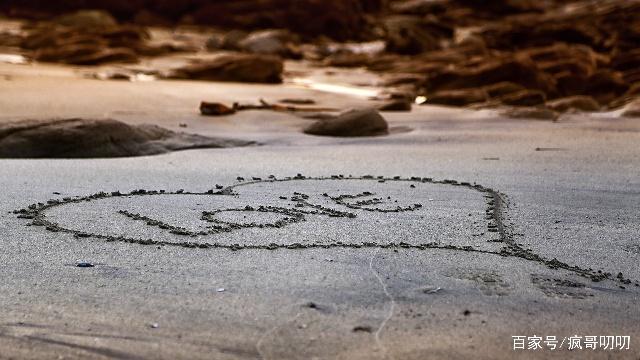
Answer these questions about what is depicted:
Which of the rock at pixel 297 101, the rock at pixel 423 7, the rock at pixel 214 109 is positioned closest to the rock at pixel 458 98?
the rock at pixel 297 101

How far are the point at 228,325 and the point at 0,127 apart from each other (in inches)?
138

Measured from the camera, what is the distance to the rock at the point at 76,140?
17.1ft

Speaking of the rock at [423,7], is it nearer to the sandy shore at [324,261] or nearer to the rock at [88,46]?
the rock at [88,46]

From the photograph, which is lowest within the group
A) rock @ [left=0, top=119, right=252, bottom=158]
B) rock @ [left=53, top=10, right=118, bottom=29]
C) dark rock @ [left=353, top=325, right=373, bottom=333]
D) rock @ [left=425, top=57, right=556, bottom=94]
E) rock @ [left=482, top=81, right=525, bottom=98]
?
dark rock @ [left=353, top=325, right=373, bottom=333]

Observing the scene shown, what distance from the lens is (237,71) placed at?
11.4 meters

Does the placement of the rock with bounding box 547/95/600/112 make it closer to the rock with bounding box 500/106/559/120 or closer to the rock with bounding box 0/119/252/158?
the rock with bounding box 500/106/559/120

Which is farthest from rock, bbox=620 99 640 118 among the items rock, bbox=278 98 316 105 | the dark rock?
the dark rock

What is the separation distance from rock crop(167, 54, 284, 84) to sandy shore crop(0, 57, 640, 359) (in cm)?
585

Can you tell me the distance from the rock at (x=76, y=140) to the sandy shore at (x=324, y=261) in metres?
0.22

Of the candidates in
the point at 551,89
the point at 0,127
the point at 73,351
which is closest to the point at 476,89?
the point at 551,89

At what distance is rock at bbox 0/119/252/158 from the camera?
520cm

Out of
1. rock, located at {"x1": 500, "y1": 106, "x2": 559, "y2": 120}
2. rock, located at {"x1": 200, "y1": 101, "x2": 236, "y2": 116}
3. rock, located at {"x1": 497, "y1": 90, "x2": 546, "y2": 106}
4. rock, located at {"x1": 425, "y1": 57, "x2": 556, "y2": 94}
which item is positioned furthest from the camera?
rock, located at {"x1": 425, "y1": 57, "x2": 556, "y2": 94}

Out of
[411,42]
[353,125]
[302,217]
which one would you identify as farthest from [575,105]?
[411,42]

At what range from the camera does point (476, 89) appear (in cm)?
1041
